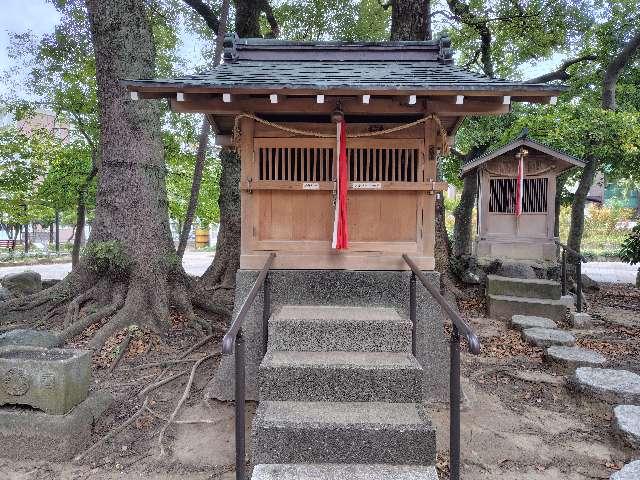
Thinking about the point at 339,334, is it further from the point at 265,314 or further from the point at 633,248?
the point at 633,248

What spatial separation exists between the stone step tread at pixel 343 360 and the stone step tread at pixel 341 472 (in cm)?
75

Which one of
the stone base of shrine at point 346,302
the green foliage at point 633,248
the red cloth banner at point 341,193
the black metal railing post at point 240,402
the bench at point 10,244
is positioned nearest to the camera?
the black metal railing post at point 240,402

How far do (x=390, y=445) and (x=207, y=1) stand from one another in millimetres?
12733

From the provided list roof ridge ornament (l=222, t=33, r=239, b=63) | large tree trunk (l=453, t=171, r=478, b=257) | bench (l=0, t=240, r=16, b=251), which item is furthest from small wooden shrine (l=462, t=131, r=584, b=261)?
bench (l=0, t=240, r=16, b=251)

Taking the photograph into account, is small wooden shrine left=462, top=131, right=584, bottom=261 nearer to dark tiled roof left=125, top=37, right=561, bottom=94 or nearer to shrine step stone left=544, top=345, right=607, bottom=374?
shrine step stone left=544, top=345, right=607, bottom=374

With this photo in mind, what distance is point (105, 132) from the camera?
253 inches

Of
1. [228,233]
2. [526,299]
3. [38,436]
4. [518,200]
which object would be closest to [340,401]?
[38,436]

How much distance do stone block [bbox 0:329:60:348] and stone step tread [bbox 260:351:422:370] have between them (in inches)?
126

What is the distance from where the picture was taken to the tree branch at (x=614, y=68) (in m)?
11.1

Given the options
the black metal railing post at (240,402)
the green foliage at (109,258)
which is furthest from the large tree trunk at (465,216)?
the black metal railing post at (240,402)

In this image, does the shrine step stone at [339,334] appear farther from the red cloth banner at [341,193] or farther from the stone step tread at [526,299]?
the stone step tread at [526,299]

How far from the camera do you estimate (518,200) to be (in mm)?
9477

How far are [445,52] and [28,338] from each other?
628 centimetres

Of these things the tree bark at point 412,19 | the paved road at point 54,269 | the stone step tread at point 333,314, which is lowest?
the paved road at point 54,269
